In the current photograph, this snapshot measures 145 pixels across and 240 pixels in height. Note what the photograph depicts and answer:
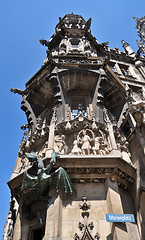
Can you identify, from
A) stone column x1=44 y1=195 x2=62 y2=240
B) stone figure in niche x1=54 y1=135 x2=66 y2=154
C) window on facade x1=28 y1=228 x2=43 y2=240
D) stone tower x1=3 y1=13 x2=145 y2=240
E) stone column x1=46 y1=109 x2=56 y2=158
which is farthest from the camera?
stone figure in niche x1=54 y1=135 x2=66 y2=154

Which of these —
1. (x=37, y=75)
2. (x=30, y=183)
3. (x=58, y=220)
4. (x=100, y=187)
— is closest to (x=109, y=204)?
(x=100, y=187)

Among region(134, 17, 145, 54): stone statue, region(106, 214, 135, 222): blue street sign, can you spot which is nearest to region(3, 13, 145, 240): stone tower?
region(106, 214, 135, 222): blue street sign

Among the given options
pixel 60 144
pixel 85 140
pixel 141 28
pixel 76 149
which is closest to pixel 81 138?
pixel 85 140

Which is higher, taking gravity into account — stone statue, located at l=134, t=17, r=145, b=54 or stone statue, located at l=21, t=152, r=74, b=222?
stone statue, located at l=134, t=17, r=145, b=54

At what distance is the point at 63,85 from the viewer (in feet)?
42.9

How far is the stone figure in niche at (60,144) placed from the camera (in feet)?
30.3

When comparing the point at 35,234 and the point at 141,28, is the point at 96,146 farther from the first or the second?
the point at 141,28

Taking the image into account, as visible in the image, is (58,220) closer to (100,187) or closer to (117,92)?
(100,187)

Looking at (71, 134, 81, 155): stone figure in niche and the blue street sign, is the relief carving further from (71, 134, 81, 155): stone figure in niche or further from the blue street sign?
the blue street sign

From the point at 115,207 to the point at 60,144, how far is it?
141 inches

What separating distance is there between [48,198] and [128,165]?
10.9ft

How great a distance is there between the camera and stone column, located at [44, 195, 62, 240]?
6.35 meters

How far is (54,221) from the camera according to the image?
6660 mm

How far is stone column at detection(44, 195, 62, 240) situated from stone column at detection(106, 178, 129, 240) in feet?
5.35
